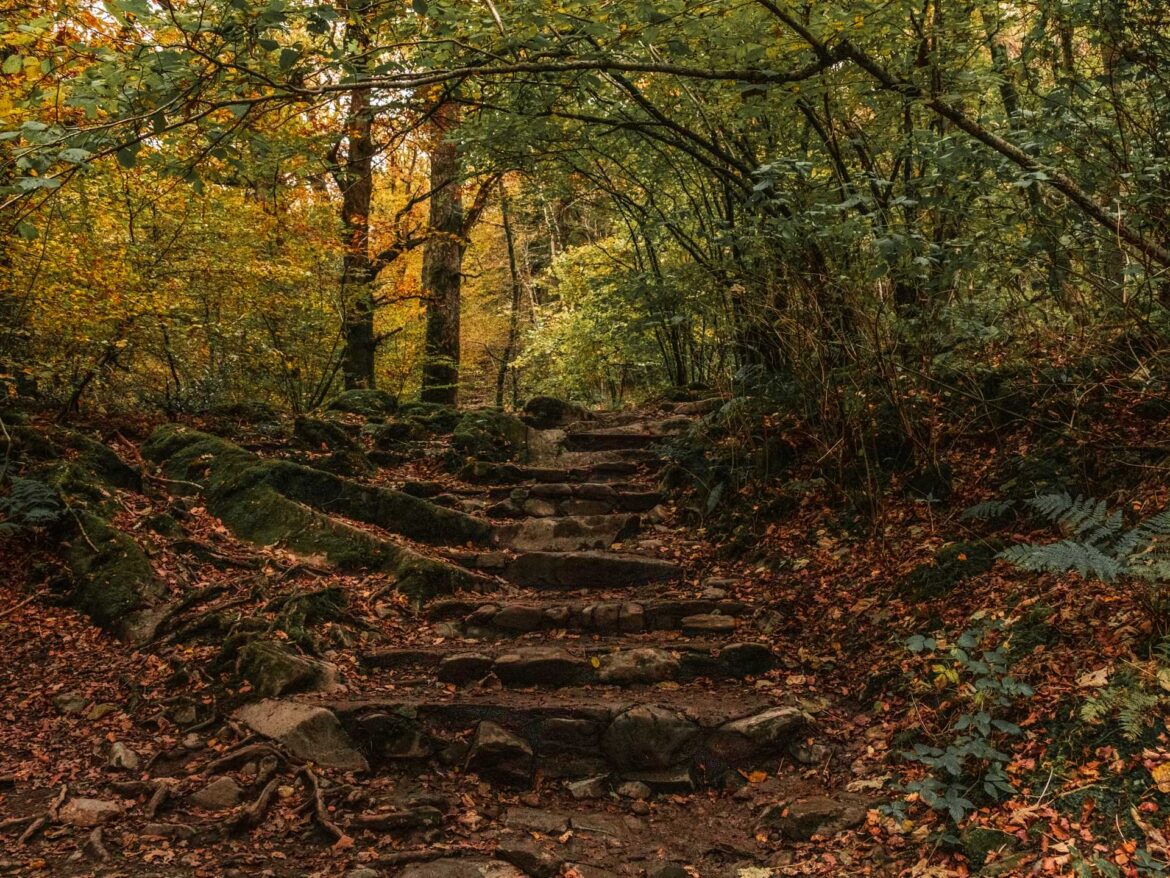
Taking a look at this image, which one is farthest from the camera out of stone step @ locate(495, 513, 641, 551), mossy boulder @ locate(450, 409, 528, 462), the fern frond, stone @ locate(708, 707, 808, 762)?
mossy boulder @ locate(450, 409, 528, 462)

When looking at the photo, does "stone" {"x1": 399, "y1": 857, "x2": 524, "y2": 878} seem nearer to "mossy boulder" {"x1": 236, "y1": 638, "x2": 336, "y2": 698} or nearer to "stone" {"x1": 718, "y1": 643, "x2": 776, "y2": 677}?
"mossy boulder" {"x1": 236, "y1": 638, "x2": 336, "y2": 698}

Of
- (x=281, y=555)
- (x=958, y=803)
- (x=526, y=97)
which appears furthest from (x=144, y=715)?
(x=526, y=97)

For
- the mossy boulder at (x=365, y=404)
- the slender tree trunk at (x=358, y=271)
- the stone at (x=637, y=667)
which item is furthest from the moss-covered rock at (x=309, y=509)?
the slender tree trunk at (x=358, y=271)

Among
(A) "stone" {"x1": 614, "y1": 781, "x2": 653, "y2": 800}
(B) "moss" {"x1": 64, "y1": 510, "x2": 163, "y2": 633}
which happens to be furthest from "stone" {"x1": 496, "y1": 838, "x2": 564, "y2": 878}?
(B) "moss" {"x1": 64, "y1": 510, "x2": 163, "y2": 633}

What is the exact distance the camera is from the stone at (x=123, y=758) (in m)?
4.21

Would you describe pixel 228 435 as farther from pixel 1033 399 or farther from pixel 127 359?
pixel 1033 399

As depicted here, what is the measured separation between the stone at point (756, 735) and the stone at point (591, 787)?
66 cm

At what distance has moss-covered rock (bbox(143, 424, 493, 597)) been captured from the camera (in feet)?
21.8

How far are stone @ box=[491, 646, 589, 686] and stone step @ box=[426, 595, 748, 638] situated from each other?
0.66 metres

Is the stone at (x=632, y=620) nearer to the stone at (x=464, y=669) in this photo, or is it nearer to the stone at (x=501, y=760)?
the stone at (x=464, y=669)

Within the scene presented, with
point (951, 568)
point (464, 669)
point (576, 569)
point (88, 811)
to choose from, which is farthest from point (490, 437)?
point (88, 811)

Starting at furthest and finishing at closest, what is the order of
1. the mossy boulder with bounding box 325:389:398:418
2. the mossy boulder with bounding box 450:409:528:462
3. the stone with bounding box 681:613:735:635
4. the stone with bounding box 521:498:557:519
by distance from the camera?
the mossy boulder with bounding box 325:389:398:418, the mossy boulder with bounding box 450:409:528:462, the stone with bounding box 521:498:557:519, the stone with bounding box 681:613:735:635

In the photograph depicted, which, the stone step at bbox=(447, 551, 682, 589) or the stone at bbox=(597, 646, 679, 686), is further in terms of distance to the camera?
the stone step at bbox=(447, 551, 682, 589)

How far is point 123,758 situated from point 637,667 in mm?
3102
